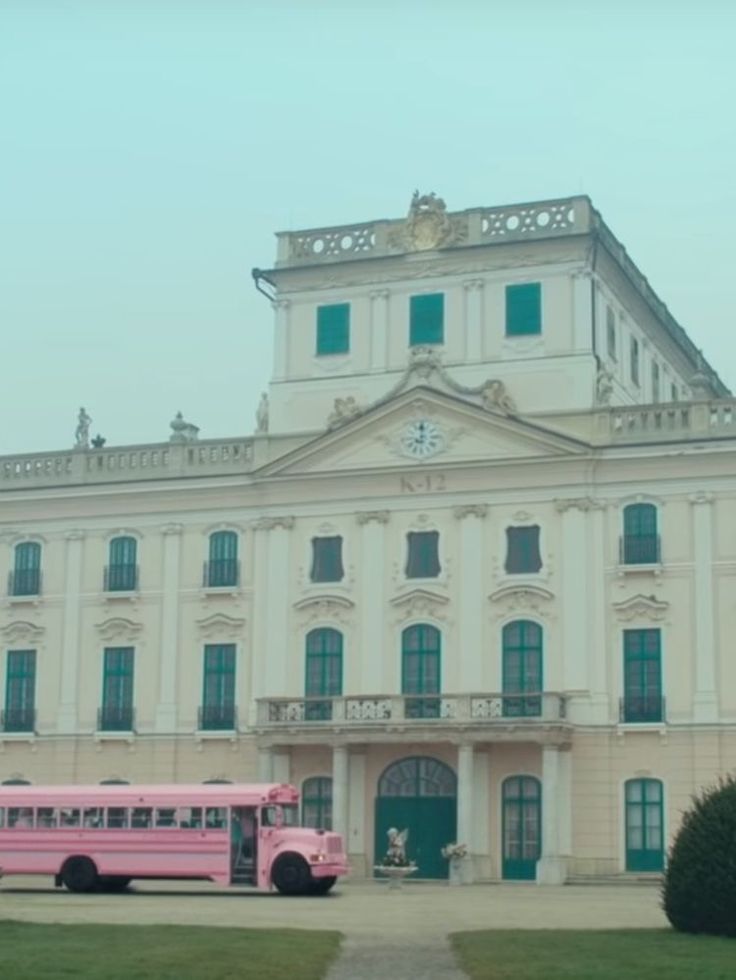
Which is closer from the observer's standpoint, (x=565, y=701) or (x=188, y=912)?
(x=188, y=912)

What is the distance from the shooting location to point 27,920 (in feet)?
93.9

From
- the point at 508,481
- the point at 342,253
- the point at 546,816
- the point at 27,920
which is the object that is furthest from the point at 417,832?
the point at 27,920

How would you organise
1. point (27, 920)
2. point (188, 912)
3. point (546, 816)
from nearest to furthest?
point (27, 920)
point (188, 912)
point (546, 816)

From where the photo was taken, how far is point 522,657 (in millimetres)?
49062

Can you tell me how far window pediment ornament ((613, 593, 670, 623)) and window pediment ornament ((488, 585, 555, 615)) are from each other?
2.00m

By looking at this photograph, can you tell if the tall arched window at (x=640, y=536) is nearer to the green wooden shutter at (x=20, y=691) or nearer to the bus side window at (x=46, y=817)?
the bus side window at (x=46, y=817)

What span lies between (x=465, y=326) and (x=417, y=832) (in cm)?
1464

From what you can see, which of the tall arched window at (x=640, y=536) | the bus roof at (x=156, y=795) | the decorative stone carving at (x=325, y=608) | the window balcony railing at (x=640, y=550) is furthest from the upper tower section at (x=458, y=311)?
the bus roof at (x=156, y=795)

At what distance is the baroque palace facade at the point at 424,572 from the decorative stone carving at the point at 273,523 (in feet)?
0.40

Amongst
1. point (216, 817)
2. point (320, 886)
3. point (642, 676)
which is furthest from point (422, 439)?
point (320, 886)

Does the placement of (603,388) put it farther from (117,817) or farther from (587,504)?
(117,817)

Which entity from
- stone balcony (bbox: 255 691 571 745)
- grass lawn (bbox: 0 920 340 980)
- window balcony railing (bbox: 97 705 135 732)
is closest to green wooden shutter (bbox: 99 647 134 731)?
window balcony railing (bbox: 97 705 135 732)

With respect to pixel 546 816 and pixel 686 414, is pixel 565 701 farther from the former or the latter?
pixel 686 414

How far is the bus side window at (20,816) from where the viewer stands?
4222 centimetres
